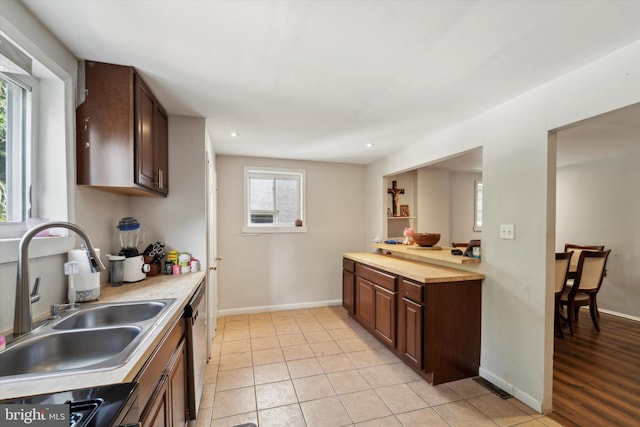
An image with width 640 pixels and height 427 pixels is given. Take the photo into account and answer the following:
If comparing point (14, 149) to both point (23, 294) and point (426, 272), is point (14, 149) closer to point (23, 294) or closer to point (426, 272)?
point (23, 294)

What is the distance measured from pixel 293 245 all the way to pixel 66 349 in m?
3.07

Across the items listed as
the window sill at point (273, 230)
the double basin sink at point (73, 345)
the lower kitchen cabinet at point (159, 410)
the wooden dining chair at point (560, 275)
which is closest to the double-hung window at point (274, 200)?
the window sill at point (273, 230)

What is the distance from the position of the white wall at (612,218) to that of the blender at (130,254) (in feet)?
19.7

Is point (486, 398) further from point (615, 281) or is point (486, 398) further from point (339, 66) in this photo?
point (615, 281)

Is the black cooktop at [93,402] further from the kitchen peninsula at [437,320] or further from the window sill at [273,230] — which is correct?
the window sill at [273,230]

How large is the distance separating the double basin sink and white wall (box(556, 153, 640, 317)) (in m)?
5.74

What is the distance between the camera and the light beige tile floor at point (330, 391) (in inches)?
72.4

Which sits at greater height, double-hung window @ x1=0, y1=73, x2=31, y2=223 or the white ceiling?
the white ceiling

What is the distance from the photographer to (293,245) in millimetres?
4148

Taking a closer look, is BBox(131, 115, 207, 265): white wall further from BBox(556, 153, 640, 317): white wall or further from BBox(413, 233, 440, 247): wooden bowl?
BBox(556, 153, 640, 317): white wall

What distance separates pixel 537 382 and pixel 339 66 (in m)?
2.52

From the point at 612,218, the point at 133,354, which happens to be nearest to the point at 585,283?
the point at 612,218

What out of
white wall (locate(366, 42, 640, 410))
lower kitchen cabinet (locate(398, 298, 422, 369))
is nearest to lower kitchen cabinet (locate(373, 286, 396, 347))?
lower kitchen cabinet (locate(398, 298, 422, 369))

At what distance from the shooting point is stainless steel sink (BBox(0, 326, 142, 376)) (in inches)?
40.2
